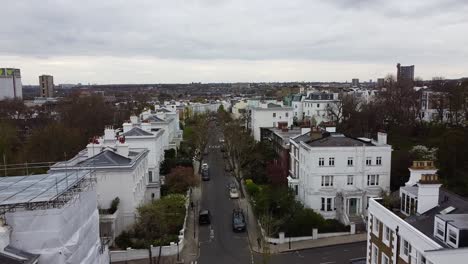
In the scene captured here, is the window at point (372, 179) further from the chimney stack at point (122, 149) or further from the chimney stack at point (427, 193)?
the chimney stack at point (122, 149)


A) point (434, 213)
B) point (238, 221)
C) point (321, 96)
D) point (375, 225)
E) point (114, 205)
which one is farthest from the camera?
point (321, 96)

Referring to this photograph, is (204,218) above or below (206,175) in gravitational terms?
below

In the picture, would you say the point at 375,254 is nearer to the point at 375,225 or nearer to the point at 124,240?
the point at 375,225

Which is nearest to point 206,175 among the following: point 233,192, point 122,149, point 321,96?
point 233,192

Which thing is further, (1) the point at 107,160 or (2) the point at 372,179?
(2) the point at 372,179

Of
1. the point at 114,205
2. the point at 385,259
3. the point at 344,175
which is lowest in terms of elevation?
the point at 385,259

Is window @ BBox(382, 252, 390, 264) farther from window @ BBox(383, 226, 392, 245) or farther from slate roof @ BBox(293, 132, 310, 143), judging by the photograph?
slate roof @ BBox(293, 132, 310, 143)

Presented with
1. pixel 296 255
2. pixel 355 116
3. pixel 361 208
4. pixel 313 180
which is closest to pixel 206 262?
pixel 296 255
